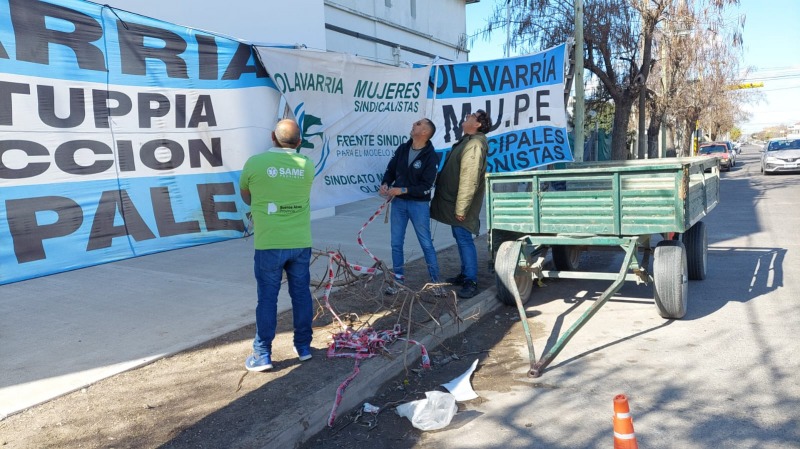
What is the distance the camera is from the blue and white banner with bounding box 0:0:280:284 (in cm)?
364

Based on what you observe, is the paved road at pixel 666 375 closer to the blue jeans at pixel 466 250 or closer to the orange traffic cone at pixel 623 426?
the blue jeans at pixel 466 250

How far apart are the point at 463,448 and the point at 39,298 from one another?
5.12 meters

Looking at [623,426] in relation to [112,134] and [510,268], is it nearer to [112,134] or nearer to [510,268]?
[510,268]

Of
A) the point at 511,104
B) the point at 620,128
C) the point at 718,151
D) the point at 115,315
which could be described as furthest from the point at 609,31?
the point at 718,151

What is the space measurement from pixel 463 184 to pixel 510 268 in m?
1.03

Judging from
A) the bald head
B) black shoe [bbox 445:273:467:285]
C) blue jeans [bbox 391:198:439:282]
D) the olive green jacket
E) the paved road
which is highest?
the bald head

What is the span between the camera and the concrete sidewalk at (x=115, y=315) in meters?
4.53

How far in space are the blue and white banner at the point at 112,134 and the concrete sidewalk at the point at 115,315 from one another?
1020mm

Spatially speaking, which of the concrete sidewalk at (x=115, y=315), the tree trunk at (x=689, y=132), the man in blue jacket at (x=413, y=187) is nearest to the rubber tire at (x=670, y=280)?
the man in blue jacket at (x=413, y=187)

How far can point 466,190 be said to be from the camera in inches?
250

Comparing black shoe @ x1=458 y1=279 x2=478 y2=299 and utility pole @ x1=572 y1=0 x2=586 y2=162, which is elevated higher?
utility pole @ x1=572 y1=0 x2=586 y2=162

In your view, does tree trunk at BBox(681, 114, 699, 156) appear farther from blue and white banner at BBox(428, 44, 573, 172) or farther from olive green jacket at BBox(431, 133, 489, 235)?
olive green jacket at BBox(431, 133, 489, 235)

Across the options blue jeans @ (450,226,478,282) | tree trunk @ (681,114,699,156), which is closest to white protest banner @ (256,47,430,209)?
blue jeans @ (450,226,478,282)

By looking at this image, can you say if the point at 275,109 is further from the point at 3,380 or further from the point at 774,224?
the point at 774,224
